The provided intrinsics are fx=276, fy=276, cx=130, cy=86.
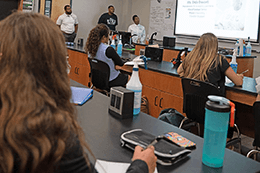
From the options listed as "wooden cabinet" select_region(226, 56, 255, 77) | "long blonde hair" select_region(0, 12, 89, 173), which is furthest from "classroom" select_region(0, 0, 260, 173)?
"wooden cabinet" select_region(226, 56, 255, 77)

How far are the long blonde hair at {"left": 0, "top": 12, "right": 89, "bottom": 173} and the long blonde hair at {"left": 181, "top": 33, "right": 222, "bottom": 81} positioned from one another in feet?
6.50

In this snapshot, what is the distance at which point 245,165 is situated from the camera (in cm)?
100

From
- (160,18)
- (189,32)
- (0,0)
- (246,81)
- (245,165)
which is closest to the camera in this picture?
(245,165)

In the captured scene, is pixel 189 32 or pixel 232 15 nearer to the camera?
pixel 232 15

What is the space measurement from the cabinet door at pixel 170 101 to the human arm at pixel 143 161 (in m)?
1.97

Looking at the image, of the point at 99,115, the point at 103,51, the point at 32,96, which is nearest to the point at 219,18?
the point at 103,51

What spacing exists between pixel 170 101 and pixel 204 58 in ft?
2.28

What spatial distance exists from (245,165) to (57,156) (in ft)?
2.33

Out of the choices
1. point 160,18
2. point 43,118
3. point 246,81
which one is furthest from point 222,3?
point 43,118

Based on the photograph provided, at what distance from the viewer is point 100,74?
9.95ft

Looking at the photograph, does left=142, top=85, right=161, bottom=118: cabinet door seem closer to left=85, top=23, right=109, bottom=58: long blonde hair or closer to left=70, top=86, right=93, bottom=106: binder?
left=85, top=23, right=109, bottom=58: long blonde hair

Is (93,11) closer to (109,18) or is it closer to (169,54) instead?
(109,18)

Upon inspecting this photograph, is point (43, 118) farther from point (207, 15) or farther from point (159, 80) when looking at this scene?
point (207, 15)

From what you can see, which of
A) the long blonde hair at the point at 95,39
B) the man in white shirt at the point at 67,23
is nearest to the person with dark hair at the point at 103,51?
the long blonde hair at the point at 95,39
